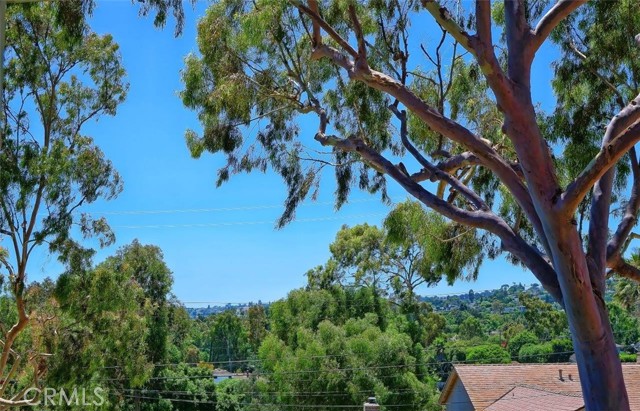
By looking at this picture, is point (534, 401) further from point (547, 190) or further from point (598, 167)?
point (598, 167)

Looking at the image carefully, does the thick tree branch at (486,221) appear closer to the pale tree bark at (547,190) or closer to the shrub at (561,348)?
the pale tree bark at (547,190)

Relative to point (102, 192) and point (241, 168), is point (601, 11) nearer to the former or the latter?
point (241, 168)

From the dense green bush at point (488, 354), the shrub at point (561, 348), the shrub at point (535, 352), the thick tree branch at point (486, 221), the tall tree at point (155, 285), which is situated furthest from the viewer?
the dense green bush at point (488, 354)

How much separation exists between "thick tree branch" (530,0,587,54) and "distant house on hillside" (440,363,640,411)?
29.2 feet

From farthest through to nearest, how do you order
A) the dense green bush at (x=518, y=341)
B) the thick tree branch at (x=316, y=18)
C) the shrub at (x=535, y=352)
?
the dense green bush at (x=518, y=341) < the shrub at (x=535, y=352) < the thick tree branch at (x=316, y=18)

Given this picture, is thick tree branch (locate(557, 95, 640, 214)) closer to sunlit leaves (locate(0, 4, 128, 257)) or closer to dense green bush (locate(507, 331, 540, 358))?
sunlit leaves (locate(0, 4, 128, 257))

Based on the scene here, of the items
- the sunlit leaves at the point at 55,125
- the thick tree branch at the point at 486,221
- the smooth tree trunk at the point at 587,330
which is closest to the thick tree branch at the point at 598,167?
the smooth tree trunk at the point at 587,330

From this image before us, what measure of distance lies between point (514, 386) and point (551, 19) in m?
10.9

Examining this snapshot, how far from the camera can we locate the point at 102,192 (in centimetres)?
982

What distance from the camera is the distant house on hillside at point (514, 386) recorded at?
1237 cm

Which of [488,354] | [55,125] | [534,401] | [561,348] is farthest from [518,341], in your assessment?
[55,125]

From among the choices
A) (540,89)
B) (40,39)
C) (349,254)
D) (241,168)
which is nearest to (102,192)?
(40,39)

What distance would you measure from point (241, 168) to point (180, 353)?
1711 cm

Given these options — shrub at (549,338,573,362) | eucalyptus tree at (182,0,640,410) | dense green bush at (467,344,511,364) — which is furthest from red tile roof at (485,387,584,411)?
dense green bush at (467,344,511,364)
